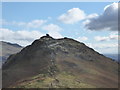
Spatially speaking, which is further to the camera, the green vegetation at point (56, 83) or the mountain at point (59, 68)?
the mountain at point (59, 68)

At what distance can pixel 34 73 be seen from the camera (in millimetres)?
101625

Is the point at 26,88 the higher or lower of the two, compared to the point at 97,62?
lower

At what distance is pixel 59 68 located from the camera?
9962cm

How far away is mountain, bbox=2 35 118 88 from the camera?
85062 mm

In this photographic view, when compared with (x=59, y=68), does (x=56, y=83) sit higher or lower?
lower

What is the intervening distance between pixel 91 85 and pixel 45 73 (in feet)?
63.5

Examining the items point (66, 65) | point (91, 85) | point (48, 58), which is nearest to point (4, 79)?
point (48, 58)

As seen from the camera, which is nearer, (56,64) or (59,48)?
(56,64)

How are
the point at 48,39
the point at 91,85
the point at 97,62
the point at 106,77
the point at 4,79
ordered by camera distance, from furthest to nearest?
1. the point at 48,39
2. the point at 97,62
3. the point at 4,79
4. the point at 106,77
5. the point at 91,85

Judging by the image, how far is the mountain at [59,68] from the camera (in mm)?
85062

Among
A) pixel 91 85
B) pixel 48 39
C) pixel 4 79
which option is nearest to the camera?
pixel 91 85

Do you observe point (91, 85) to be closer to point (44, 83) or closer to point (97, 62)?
point (44, 83)

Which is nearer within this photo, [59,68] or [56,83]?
[56,83]

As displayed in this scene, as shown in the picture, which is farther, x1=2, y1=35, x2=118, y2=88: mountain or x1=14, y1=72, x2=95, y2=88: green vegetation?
x1=2, y1=35, x2=118, y2=88: mountain
